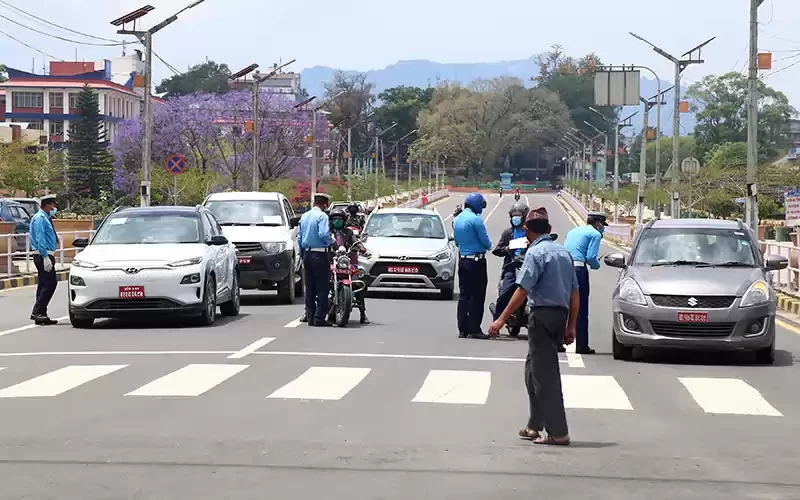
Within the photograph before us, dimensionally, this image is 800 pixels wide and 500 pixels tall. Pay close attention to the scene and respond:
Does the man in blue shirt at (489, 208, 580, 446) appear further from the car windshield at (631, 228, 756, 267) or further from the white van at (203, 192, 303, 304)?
the white van at (203, 192, 303, 304)

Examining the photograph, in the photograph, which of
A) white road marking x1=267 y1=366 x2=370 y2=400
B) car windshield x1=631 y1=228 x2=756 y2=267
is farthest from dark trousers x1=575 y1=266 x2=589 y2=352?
white road marking x1=267 y1=366 x2=370 y2=400

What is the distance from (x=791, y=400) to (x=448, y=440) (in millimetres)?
4206

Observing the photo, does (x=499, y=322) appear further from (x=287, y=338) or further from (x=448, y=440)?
(x=287, y=338)

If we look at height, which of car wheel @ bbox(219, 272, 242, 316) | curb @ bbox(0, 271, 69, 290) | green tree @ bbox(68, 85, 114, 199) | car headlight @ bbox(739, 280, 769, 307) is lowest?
curb @ bbox(0, 271, 69, 290)

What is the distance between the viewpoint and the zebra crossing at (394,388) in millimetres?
11695

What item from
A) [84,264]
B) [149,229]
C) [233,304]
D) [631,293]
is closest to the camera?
[631,293]

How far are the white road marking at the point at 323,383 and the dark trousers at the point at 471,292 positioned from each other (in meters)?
3.64

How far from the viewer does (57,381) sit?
12711mm

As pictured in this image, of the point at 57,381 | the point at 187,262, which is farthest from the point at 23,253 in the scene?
the point at 57,381

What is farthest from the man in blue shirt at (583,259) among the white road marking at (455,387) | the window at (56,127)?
the window at (56,127)

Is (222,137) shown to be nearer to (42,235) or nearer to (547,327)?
(42,235)

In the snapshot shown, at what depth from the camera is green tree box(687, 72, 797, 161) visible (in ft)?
522

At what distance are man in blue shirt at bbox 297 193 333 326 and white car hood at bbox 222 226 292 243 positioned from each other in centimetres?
406

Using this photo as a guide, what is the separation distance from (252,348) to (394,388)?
3.69 metres
